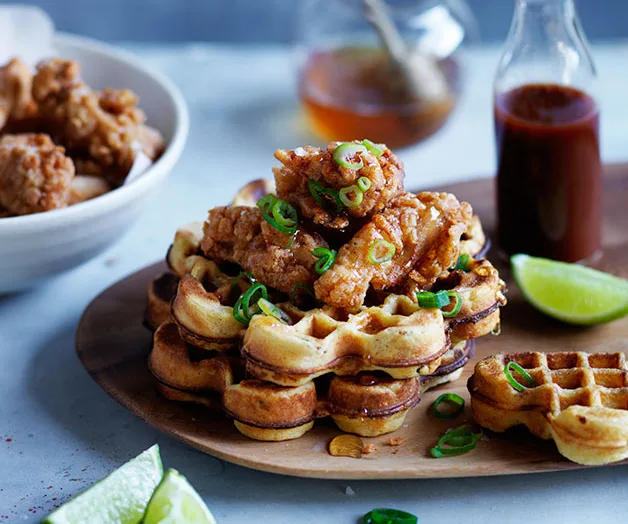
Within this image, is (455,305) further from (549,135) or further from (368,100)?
(368,100)

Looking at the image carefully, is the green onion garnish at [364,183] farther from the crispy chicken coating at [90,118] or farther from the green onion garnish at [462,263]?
the crispy chicken coating at [90,118]

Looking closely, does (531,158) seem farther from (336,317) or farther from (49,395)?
→ (49,395)

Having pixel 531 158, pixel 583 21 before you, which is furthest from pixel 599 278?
pixel 583 21

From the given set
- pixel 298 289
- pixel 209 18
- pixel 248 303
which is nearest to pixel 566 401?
pixel 298 289

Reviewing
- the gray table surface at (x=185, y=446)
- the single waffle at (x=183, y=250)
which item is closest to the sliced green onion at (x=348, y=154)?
the single waffle at (x=183, y=250)

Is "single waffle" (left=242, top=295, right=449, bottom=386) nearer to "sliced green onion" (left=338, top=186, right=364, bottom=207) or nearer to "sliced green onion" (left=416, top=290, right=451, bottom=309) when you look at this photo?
"sliced green onion" (left=416, top=290, right=451, bottom=309)
